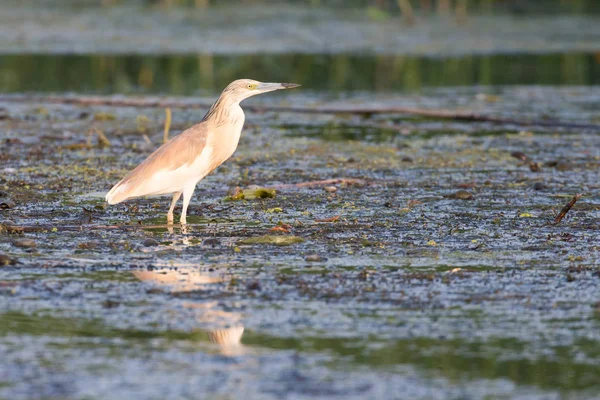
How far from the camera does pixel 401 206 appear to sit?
9.09 metres

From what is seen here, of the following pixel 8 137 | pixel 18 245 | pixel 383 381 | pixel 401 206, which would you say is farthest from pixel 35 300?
pixel 8 137

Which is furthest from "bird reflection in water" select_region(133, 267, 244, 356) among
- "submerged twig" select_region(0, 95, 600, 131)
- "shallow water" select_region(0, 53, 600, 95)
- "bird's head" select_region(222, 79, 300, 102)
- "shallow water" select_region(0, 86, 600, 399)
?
"shallow water" select_region(0, 53, 600, 95)

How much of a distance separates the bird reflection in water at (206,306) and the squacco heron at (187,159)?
1.68 metres

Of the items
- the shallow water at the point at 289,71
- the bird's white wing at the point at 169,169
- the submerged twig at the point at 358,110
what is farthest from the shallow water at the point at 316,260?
the shallow water at the point at 289,71

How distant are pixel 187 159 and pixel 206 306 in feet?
8.94

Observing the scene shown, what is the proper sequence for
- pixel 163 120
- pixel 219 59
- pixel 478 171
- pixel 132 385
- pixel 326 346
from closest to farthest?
pixel 132 385
pixel 326 346
pixel 478 171
pixel 163 120
pixel 219 59

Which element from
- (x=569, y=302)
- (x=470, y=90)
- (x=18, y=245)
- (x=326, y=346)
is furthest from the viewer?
(x=470, y=90)

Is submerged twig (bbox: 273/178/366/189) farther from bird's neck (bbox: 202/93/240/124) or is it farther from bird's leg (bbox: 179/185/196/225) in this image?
bird's leg (bbox: 179/185/196/225)

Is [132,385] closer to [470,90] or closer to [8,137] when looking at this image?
[8,137]

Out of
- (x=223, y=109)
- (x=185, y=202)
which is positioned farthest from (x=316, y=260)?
(x=223, y=109)

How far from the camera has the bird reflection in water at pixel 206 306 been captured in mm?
5430

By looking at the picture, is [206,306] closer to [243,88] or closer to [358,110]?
[243,88]

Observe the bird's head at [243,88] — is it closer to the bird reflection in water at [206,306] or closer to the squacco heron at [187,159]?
the squacco heron at [187,159]

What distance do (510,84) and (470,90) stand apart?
108 centimetres
